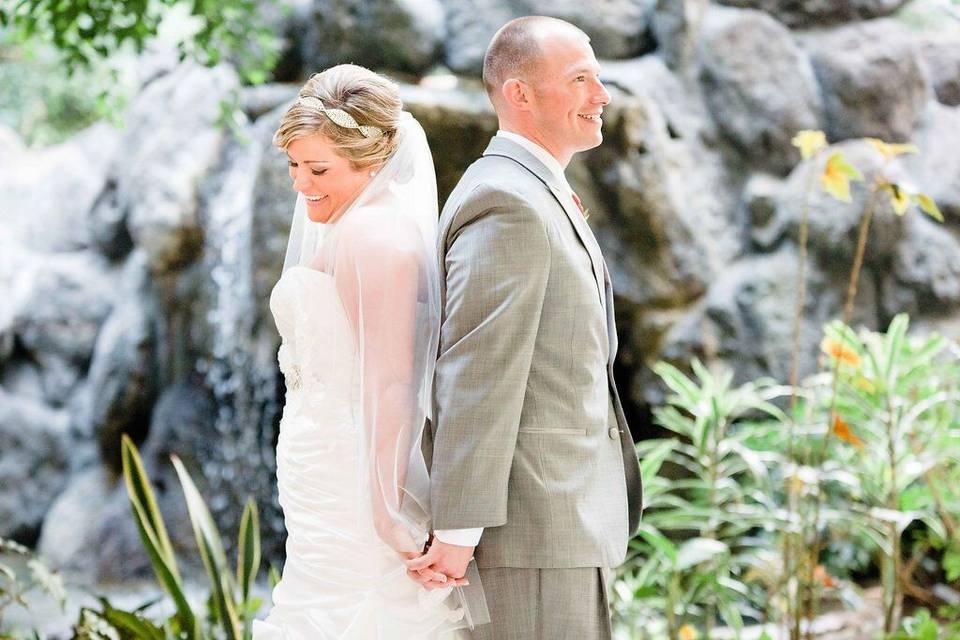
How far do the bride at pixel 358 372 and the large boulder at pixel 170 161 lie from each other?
13.8ft

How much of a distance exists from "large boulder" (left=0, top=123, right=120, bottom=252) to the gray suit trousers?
607 cm

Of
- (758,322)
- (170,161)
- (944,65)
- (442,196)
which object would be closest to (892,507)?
(758,322)

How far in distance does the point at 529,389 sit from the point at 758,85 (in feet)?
15.6

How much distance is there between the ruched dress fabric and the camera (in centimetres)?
189

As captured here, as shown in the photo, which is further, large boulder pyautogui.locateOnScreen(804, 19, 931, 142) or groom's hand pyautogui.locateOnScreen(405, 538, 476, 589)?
large boulder pyautogui.locateOnScreen(804, 19, 931, 142)

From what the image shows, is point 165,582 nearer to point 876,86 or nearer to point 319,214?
point 319,214

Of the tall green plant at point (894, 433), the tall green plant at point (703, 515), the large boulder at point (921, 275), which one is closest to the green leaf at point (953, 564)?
the tall green plant at point (894, 433)

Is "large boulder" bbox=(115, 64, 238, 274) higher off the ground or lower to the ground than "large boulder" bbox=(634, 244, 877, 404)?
higher

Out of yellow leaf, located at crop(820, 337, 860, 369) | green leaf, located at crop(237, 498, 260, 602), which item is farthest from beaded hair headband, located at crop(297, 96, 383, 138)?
yellow leaf, located at crop(820, 337, 860, 369)

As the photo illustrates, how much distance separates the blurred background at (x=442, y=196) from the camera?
5.41m

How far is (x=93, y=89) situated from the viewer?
9.02m

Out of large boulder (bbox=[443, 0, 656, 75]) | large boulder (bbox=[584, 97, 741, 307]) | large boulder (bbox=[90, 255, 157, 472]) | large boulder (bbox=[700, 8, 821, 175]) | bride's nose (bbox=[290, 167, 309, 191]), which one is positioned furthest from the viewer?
large boulder (bbox=[90, 255, 157, 472])

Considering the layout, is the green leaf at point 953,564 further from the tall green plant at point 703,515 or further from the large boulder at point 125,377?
the large boulder at point 125,377

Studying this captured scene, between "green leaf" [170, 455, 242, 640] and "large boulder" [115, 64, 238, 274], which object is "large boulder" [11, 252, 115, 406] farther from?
"green leaf" [170, 455, 242, 640]
